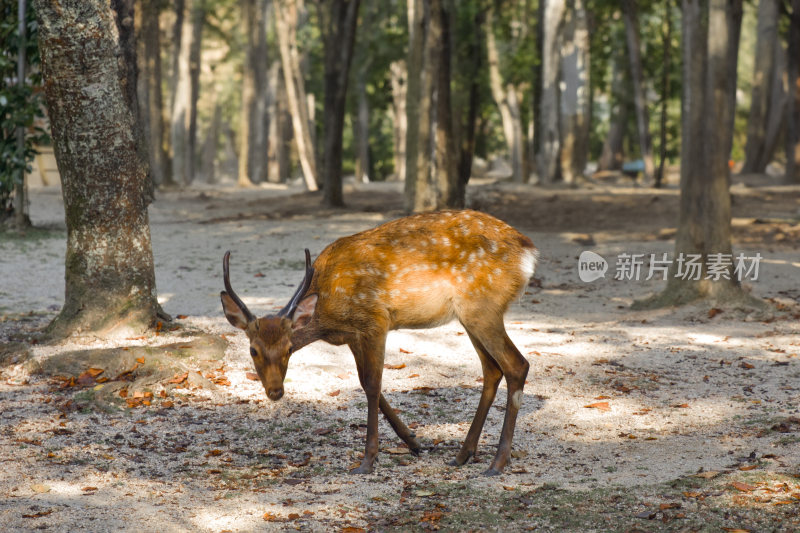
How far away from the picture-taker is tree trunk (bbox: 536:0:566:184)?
85.0 feet

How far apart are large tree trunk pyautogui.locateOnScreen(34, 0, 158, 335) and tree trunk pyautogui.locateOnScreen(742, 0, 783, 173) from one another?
23.0 meters

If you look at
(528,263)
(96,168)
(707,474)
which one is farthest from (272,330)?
(96,168)

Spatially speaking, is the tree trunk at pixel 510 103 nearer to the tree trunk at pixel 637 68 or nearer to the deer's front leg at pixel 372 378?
the tree trunk at pixel 637 68

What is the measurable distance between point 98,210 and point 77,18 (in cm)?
166

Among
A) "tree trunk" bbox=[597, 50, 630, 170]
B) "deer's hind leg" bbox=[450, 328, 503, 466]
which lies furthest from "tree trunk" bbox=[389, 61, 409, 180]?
"deer's hind leg" bbox=[450, 328, 503, 466]

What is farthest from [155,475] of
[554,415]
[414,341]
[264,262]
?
[264,262]

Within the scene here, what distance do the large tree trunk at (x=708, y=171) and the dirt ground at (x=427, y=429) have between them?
358 mm

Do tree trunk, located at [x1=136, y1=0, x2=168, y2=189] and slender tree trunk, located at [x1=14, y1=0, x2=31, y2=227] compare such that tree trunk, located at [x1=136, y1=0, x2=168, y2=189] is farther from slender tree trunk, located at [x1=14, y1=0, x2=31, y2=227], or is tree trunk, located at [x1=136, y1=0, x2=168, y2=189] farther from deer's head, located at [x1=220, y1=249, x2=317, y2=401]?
deer's head, located at [x1=220, y1=249, x2=317, y2=401]

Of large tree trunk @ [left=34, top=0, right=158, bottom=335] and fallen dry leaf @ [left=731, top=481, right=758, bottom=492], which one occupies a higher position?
large tree trunk @ [left=34, top=0, right=158, bottom=335]

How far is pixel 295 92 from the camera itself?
29656 mm

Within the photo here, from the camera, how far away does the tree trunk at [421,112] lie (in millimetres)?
17859

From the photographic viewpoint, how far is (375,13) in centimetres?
3372

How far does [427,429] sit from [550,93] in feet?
66.3

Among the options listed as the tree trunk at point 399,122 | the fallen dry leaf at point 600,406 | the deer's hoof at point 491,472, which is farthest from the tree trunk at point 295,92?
the deer's hoof at point 491,472
